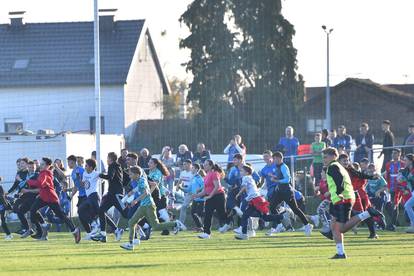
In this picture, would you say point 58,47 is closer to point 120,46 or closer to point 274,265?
point 120,46

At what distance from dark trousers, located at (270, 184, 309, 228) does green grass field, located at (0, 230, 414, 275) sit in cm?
58

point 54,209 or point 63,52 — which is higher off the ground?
point 63,52

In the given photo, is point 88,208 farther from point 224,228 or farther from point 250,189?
point 224,228

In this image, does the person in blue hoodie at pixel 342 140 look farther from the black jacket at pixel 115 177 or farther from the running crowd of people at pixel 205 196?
the black jacket at pixel 115 177

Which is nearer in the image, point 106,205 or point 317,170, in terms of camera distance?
point 106,205

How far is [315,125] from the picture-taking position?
201 ft

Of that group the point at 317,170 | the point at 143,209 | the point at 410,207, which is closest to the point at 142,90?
the point at 317,170

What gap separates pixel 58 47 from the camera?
64.2m

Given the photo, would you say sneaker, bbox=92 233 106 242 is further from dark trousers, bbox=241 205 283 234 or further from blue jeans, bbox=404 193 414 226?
blue jeans, bbox=404 193 414 226

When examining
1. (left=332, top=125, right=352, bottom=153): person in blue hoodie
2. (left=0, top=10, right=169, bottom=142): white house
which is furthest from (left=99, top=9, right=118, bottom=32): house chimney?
(left=332, top=125, right=352, bottom=153): person in blue hoodie

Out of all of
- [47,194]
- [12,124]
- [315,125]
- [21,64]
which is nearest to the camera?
[47,194]

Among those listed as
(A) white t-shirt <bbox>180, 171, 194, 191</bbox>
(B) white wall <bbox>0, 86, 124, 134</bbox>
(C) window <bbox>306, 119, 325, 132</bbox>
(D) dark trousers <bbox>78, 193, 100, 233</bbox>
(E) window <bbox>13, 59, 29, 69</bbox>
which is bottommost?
(D) dark trousers <bbox>78, 193, 100, 233</bbox>

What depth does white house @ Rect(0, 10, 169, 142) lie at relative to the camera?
58.6 metres

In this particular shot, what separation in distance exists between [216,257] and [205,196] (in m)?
7.53
